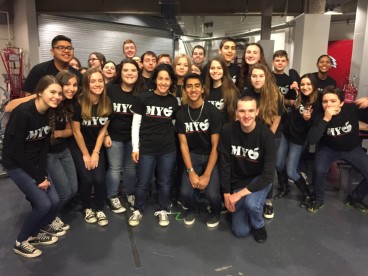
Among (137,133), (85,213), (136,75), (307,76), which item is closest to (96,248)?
(85,213)

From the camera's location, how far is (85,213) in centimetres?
293

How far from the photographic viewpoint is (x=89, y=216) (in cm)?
287

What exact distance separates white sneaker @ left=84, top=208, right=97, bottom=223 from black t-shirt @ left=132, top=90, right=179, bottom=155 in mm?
823

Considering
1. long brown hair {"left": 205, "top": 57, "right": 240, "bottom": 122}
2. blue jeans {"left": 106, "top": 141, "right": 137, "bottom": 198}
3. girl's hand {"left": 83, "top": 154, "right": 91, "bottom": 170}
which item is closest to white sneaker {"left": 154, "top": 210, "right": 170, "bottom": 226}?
blue jeans {"left": 106, "top": 141, "right": 137, "bottom": 198}

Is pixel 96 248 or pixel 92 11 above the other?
pixel 92 11

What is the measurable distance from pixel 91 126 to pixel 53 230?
102 centimetres

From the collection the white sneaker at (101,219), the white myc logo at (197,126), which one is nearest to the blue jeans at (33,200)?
the white sneaker at (101,219)

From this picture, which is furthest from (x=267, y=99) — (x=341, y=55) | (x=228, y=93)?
(x=341, y=55)

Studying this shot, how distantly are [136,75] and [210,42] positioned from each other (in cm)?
732

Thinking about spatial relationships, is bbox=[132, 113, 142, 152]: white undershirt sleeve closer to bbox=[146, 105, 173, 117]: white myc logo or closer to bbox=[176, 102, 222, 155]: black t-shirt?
bbox=[146, 105, 173, 117]: white myc logo

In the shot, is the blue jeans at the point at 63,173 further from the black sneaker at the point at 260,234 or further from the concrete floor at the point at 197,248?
the black sneaker at the point at 260,234

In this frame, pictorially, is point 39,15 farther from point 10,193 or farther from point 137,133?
point 137,133

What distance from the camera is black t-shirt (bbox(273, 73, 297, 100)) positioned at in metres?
3.37

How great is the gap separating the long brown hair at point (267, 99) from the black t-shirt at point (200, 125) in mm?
438
